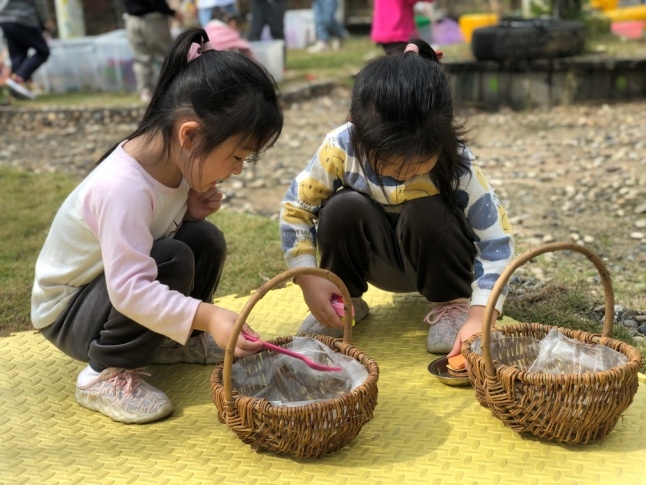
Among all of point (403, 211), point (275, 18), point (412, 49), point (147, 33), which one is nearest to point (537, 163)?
point (403, 211)

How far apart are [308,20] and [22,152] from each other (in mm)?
5477

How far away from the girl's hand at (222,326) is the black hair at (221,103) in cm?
33

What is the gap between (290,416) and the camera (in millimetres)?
1561

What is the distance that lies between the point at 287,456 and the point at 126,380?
1.50 feet

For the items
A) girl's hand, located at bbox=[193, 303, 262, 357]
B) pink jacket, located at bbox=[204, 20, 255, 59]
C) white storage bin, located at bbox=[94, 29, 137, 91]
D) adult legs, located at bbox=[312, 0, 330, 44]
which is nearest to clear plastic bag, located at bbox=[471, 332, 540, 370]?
girl's hand, located at bbox=[193, 303, 262, 357]

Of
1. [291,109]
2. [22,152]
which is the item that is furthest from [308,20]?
[22,152]

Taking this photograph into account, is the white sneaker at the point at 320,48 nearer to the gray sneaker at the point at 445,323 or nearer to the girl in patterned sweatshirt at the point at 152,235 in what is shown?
the gray sneaker at the point at 445,323

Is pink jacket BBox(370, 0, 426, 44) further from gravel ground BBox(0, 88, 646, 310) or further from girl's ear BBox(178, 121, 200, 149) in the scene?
girl's ear BBox(178, 121, 200, 149)

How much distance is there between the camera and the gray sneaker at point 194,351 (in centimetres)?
216

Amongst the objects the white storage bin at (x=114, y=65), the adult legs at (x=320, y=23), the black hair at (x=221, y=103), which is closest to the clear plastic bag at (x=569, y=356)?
the black hair at (x=221, y=103)

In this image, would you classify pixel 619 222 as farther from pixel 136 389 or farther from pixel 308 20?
pixel 308 20

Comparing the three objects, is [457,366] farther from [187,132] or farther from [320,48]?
[320,48]

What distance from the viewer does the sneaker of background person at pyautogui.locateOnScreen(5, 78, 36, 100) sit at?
6.91 m

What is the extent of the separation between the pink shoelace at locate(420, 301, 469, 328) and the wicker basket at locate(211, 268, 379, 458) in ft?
1.84
